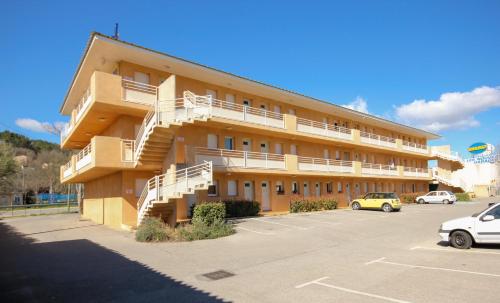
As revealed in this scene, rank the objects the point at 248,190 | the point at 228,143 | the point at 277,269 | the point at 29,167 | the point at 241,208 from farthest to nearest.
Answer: the point at 29,167
the point at 248,190
the point at 228,143
the point at 241,208
the point at 277,269

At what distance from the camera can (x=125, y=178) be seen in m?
19.9

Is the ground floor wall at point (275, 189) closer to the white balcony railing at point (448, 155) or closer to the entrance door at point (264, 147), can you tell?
the entrance door at point (264, 147)

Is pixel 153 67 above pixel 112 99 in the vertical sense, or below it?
above

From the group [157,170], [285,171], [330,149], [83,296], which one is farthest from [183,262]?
[330,149]

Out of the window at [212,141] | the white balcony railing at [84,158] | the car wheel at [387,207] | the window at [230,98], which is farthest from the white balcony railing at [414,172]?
the white balcony railing at [84,158]

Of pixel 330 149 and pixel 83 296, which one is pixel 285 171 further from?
pixel 83 296

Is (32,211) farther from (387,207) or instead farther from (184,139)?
(387,207)

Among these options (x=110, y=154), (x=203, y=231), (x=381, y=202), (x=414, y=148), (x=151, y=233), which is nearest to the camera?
(x=151, y=233)

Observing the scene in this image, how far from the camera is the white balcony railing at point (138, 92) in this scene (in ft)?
62.0

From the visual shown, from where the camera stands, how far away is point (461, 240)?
11.4m

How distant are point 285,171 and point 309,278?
58.0 feet

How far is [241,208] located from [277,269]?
536 inches

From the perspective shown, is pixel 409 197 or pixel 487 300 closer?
pixel 487 300

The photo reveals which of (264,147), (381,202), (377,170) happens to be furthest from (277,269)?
(377,170)
